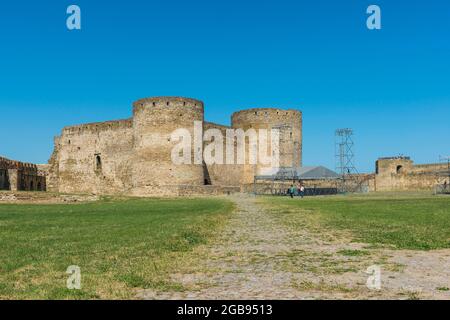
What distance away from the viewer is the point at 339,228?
10180 millimetres

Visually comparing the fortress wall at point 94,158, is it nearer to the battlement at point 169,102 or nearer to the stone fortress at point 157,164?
the stone fortress at point 157,164

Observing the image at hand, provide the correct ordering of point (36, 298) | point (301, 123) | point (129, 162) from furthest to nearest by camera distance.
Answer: point (301, 123), point (129, 162), point (36, 298)

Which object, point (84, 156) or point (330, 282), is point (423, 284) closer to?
point (330, 282)

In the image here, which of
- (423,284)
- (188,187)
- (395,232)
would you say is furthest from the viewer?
(188,187)

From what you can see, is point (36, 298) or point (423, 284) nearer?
point (36, 298)

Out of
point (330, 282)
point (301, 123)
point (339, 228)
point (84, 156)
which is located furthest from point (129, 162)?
point (330, 282)

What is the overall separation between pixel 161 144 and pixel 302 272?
30.2 meters

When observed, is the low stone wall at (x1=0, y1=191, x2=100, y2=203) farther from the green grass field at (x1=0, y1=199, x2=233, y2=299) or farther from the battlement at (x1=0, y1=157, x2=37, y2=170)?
the green grass field at (x1=0, y1=199, x2=233, y2=299)

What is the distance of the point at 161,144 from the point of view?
34844 millimetres

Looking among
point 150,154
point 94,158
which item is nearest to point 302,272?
point 150,154

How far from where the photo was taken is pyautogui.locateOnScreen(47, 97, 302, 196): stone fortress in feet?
114

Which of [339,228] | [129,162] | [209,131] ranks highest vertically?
[209,131]

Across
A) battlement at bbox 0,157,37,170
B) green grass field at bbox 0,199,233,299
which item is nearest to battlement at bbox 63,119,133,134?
battlement at bbox 0,157,37,170
